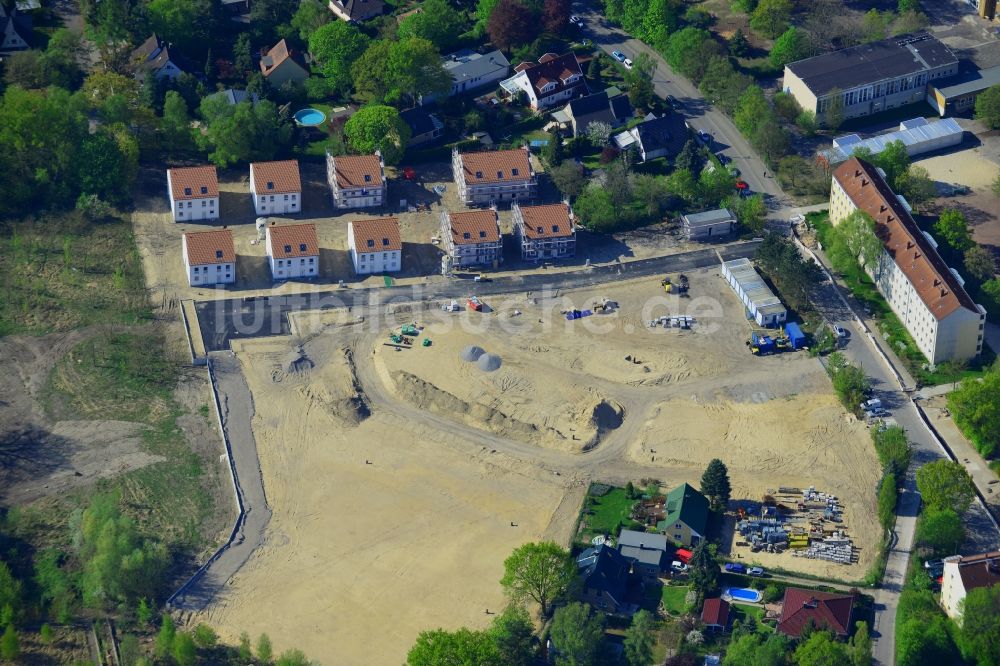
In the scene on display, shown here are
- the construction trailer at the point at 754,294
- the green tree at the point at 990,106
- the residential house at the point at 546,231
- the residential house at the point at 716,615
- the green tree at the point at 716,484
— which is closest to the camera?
the residential house at the point at 716,615

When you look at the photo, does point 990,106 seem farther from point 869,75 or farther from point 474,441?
point 474,441

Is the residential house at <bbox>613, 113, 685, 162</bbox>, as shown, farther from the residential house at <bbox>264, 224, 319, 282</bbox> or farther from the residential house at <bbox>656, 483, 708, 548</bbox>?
the residential house at <bbox>656, 483, 708, 548</bbox>

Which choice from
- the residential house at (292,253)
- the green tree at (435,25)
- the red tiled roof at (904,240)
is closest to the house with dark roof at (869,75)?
the red tiled roof at (904,240)

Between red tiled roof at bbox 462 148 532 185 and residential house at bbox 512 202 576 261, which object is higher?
red tiled roof at bbox 462 148 532 185

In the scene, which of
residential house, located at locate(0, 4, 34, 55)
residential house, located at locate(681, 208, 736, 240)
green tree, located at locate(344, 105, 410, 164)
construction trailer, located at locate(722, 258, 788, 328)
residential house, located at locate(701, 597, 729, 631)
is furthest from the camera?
residential house, located at locate(0, 4, 34, 55)

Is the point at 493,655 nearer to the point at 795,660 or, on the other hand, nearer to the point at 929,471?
the point at 795,660

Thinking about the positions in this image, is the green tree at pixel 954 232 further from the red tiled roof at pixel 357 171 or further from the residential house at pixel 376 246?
the red tiled roof at pixel 357 171

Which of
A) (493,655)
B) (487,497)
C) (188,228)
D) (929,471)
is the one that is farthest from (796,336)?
(188,228)

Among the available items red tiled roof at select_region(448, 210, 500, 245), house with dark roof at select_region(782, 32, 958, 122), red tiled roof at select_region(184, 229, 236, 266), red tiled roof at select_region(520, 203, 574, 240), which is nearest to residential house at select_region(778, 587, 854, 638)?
red tiled roof at select_region(520, 203, 574, 240)

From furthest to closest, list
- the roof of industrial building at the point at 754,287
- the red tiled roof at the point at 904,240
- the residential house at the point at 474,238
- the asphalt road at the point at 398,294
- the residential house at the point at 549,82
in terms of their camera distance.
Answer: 1. the residential house at the point at 549,82
2. the residential house at the point at 474,238
3. the roof of industrial building at the point at 754,287
4. the asphalt road at the point at 398,294
5. the red tiled roof at the point at 904,240
